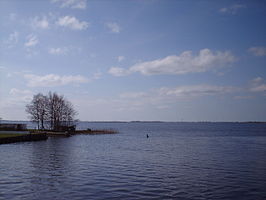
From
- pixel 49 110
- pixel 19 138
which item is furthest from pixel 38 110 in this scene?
pixel 19 138

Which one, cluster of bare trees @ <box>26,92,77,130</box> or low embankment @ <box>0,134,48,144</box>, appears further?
cluster of bare trees @ <box>26,92,77,130</box>

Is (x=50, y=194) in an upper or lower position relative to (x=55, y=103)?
lower

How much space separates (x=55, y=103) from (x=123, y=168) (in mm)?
74952

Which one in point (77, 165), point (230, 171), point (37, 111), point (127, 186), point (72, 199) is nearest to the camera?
point (72, 199)

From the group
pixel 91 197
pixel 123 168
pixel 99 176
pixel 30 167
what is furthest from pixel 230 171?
pixel 30 167

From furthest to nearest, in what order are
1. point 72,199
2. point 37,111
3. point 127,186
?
point 37,111
point 127,186
point 72,199

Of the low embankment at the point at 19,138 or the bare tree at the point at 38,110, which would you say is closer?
the low embankment at the point at 19,138

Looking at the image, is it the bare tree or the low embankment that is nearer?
the low embankment

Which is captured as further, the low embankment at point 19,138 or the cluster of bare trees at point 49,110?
the cluster of bare trees at point 49,110

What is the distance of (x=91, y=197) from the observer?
61.3ft

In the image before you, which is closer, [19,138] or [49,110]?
[19,138]

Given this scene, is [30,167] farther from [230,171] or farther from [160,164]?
[230,171]

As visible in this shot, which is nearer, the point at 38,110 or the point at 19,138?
the point at 19,138

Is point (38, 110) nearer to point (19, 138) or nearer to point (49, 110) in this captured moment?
point (49, 110)
